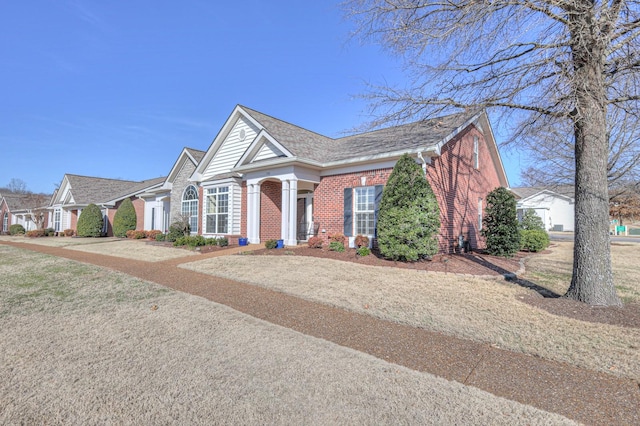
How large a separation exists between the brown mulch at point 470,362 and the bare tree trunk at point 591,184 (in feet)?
9.52

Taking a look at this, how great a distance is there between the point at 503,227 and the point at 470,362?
352 inches

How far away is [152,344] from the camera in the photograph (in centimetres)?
379

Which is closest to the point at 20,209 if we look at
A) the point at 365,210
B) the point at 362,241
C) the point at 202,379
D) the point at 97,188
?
the point at 97,188

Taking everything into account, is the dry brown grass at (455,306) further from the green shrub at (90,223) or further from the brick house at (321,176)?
the green shrub at (90,223)

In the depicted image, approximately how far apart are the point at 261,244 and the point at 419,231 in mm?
7258

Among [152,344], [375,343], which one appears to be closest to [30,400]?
[152,344]

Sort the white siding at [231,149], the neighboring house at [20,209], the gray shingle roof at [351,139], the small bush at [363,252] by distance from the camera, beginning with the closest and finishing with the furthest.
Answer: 1. the small bush at [363,252]
2. the gray shingle roof at [351,139]
3. the white siding at [231,149]
4. the neighboring house at [20,209]

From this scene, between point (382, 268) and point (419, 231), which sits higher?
point (419, 231)

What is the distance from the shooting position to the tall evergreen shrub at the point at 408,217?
8.73 meters

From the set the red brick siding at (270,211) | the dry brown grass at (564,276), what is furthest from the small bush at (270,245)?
the dry brown grass at (564,276)

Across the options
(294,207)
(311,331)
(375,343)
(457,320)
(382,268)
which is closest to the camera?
(375,343)

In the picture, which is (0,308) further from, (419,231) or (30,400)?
(419,231)

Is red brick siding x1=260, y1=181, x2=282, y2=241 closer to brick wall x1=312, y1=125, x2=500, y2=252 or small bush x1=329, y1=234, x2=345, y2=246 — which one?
brick wall x1=312, y1=125, x2=500, y2=252

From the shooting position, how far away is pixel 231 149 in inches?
615
